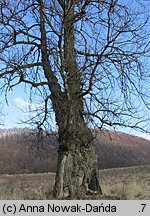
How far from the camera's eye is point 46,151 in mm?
13109

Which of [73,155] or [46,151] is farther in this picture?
[46,151]

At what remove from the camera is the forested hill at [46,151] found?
40.6 ft

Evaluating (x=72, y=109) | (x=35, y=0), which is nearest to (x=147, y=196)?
(x=72, y=109)

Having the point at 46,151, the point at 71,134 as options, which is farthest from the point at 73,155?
the point at 46,151

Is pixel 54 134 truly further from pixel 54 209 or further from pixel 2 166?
pixel 2 166

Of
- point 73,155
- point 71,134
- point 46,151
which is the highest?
point 71,134

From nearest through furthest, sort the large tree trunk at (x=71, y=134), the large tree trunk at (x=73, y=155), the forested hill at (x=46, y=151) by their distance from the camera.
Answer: the large tree trunk at (x=71, y=134)
the large tree trunk at (x=73, y=155)
the forested hill at (x=46, y=151)

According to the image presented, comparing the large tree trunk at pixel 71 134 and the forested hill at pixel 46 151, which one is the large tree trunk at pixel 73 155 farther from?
the forested hill at pixel 46 151

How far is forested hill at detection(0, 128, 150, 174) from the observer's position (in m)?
12.4

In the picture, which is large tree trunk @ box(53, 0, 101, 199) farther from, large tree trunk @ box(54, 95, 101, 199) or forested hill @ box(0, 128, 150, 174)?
forested hill @ box(0, 128, 150, 174)

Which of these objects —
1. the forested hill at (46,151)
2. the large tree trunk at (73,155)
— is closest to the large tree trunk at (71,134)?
the large tree trunk at (73,155)

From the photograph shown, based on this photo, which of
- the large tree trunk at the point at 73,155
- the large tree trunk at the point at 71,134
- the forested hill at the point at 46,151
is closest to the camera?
the large tree trunk at the point at 71,134

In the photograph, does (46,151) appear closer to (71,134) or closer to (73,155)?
(73,155)

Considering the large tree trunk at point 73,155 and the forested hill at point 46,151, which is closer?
the large tree trunk at point 73,155
